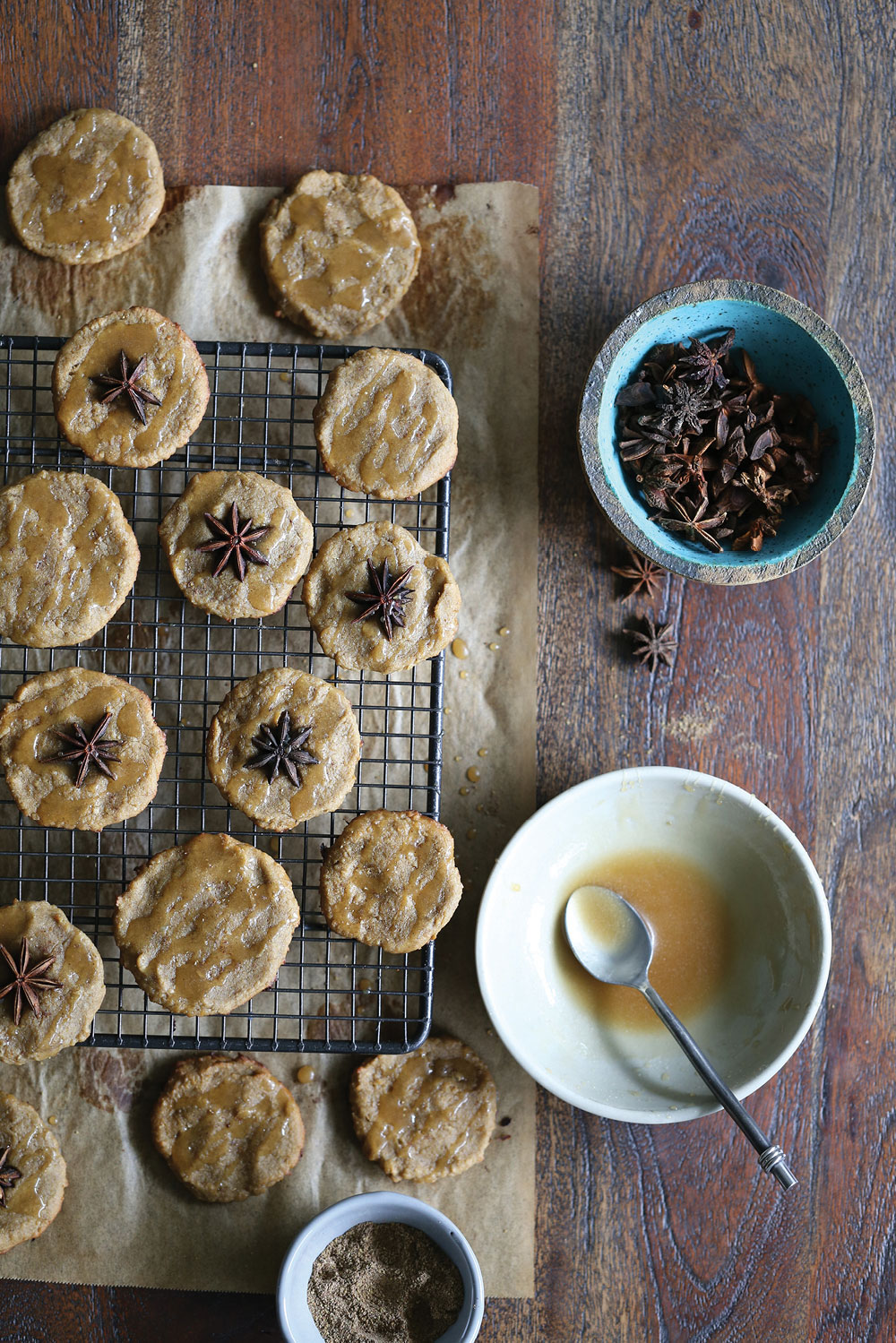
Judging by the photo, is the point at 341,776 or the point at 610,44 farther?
the point at 610,44

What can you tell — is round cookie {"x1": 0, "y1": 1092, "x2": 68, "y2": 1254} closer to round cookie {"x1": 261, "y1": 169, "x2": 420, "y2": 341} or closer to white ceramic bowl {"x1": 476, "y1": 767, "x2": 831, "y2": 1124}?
white ceramic bowl {"x1": 476, "y1": 767, "x2": 831, "y2": 1124}

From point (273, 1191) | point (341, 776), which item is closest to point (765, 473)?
point (341, 776)

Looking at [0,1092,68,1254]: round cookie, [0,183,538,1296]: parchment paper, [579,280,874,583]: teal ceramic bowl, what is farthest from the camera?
[0,183,538,1296]: parchment paper

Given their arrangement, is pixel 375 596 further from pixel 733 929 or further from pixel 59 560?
pixel 733 929

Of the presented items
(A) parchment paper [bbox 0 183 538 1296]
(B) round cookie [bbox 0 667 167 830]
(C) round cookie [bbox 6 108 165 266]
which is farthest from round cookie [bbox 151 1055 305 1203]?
(C) round cookie [bbox 6 108 165 266]

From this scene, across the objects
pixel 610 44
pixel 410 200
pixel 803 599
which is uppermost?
pixel 610 44

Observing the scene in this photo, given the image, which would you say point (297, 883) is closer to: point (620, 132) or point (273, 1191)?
point (273, 1191)
